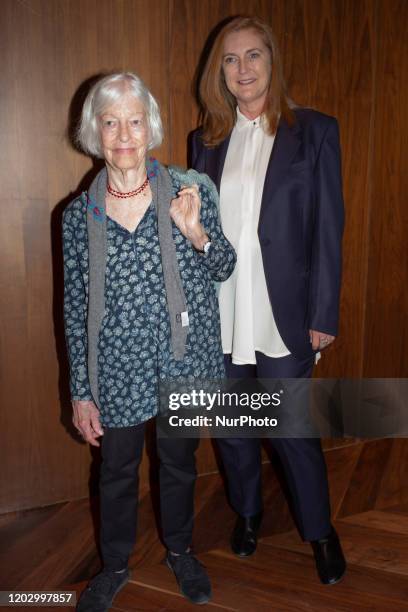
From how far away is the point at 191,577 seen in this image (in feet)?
6.19

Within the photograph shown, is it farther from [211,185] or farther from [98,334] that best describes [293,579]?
[211,185]

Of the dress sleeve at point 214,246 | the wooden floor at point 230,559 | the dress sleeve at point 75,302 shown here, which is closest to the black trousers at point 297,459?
the wooden floor at point 230,559

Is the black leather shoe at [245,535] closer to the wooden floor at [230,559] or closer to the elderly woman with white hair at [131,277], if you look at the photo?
the wooden floor at [230,559]

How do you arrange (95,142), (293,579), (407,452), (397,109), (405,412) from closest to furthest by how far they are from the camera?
1. (95,142)
2. (293,579)
3. (397,109)
4. (407,452)
5. (405,412)

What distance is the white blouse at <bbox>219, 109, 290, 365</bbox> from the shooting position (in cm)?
183

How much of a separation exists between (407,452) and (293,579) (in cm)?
118

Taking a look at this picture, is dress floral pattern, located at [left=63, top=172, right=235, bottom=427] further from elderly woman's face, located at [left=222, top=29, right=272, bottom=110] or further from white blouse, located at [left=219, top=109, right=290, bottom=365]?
elderly woman's face, located at [left=222, top=29, right=272, bottom=110]

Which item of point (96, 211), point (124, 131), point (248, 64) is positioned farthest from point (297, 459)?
point (248, 64)

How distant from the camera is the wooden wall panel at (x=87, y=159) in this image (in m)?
2.12

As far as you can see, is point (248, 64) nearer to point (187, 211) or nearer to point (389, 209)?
point (187, 211)

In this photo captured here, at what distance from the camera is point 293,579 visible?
1969 mm

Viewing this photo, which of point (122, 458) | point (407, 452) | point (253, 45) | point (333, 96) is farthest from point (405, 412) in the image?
point (253, 45)

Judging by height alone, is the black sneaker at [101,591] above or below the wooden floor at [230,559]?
above

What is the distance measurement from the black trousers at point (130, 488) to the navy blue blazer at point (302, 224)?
50 centimetres
